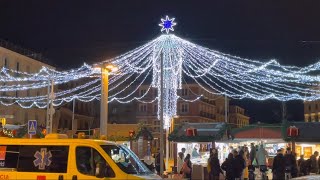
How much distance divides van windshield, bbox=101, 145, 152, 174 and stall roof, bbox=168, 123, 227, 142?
14.0 m

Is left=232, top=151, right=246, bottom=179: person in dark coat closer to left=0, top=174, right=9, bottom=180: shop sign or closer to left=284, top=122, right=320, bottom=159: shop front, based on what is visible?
left=284, top=122, right=320, bottom=159: shop front

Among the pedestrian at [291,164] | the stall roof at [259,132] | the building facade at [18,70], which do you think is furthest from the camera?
the building facade at [18,70]

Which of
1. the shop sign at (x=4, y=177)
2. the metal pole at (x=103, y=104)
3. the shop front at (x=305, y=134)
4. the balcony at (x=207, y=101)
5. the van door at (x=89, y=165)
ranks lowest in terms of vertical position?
the shop sign at (x=4, y=177)

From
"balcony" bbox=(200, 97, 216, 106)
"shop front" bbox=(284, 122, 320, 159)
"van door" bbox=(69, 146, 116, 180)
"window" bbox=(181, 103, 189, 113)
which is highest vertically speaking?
"balcony" bbox=(200, 97, 216, 106)

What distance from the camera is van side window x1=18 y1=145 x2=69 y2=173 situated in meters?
12.6

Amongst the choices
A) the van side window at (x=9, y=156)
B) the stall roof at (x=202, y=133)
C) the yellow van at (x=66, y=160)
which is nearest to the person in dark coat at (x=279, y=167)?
the stall roof at (x=202, y=133)

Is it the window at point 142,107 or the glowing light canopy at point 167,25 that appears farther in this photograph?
the window at point 142,107

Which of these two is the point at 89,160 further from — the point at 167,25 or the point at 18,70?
the point at 18,70

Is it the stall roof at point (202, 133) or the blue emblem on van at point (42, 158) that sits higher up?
the stall roof at point (202, 133)

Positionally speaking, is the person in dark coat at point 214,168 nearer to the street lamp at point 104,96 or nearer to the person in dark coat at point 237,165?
the person in dark coat at point 237,165

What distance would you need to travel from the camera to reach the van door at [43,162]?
12.6 m

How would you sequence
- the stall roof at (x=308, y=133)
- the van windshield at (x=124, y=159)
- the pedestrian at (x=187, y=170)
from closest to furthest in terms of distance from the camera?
the van windshield at (x=124, y=159) → the pedestrian at (x=187, y=170) → the stall roof at (x=308, y=133)

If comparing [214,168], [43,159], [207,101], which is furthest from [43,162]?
[207,101]

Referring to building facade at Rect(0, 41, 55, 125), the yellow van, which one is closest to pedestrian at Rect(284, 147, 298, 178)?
the yellow van
